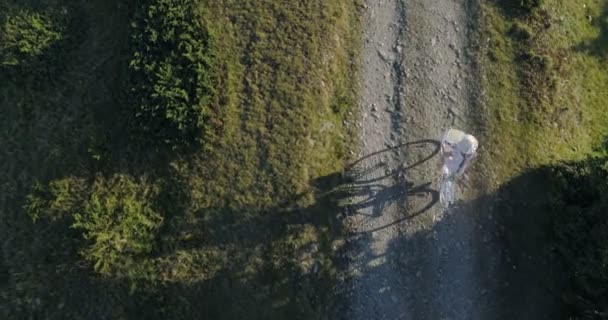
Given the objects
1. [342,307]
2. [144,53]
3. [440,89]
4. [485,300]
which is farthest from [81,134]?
[485,300]

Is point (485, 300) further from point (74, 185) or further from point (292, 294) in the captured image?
point (74, 185)

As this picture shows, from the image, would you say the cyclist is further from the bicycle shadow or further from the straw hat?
the bicycle shadow

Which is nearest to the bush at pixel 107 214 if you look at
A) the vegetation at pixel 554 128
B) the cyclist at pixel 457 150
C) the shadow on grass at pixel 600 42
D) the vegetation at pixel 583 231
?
the cyclist at pixel 457 150

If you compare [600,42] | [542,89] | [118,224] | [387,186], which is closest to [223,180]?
[118,224]

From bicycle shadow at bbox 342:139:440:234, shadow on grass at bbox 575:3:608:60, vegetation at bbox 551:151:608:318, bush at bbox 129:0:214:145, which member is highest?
bush at bbox 129:0:214:145

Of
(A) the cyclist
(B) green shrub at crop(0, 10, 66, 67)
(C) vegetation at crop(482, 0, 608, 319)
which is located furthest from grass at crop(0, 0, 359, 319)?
(C) vegetation at crop(482, 0, 608, 319)

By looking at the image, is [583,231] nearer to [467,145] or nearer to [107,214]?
[467,145]
